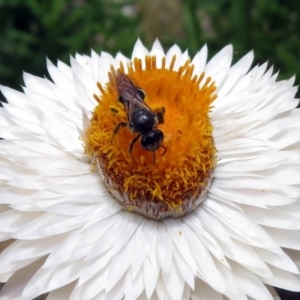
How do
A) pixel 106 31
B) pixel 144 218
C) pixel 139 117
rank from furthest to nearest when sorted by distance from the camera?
pixel 106 31
pixel 144 218
pixel 139 117

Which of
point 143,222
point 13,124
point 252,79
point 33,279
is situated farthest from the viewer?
point 252,79

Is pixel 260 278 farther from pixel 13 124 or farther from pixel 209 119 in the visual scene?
pixel 13 124

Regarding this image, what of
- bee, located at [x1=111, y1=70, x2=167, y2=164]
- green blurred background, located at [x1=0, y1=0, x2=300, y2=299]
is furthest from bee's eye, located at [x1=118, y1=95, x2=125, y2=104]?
green blurred background, located at [x1=0, y1=0, x2=300, y2=299]

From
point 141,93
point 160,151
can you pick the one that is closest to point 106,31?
point 141,93

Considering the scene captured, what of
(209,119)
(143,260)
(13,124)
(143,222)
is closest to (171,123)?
(209,119)

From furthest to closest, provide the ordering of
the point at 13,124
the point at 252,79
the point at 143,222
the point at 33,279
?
1. the point at 252,79
2. the point at 13,124
3. the point at 143,222
4. the point at 33,279

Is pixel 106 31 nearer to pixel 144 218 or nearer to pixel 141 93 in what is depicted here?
pixel 141 93
